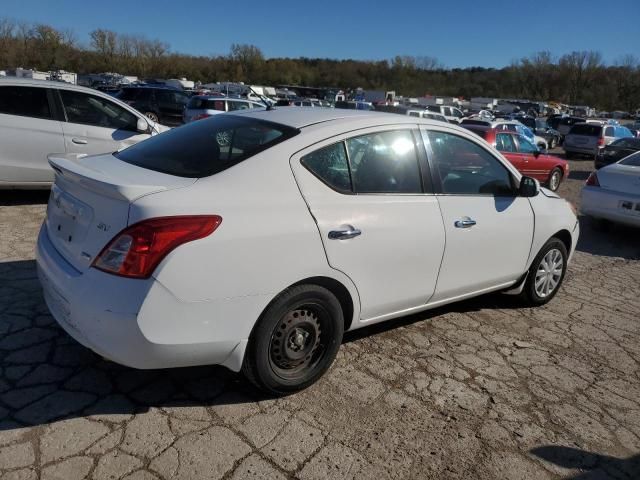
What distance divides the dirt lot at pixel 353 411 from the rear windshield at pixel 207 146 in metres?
1.23

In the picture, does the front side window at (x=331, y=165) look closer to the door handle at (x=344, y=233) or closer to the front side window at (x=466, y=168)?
the door handle at (x=344, y=233)

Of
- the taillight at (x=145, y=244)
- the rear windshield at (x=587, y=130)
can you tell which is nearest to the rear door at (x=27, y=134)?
the taillight at (x=145, y=244)

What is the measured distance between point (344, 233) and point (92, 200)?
52.4 inches

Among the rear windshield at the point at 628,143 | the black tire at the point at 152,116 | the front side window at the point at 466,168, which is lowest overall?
the black tire at the point at 152,116

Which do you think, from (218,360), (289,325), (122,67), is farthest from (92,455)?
(122,67)

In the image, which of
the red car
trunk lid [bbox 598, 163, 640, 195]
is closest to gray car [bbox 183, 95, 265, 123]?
the red car

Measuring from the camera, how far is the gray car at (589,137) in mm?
21516

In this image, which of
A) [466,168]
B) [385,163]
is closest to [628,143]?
[466,168]

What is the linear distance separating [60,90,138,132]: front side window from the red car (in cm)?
745

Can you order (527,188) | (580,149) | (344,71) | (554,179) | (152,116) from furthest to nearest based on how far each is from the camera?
(344,71), (580,149), (152,116), (554,179), (527,188)

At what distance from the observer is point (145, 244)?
2.40 metres

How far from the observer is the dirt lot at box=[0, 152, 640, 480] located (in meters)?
2.50

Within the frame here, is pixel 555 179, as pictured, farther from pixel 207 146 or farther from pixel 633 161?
pixel 207 146

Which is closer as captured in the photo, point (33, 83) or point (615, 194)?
point (33, 83)
